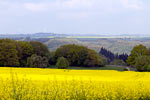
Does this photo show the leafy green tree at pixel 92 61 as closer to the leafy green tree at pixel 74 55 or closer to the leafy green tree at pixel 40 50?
the leafy green tree at pixel 74 55

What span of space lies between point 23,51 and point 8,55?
21.3 ft

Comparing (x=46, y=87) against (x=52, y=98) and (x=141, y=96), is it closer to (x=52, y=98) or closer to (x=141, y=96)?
(x=52, y=98)

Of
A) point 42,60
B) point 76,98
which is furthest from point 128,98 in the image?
point 42,60

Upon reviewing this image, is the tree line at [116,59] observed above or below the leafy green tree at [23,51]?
below

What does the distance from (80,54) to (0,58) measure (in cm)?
2119

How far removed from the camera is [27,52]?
61219 millimetres

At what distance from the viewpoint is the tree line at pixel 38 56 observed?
179 feet

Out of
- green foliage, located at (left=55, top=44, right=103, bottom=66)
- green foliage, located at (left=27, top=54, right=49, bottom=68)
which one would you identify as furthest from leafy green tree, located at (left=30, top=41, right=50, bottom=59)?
green foliage, located at (left=27, top=54, right=49, bottom=68)

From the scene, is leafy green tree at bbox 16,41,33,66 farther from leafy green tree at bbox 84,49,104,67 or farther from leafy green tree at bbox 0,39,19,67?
leafy green tree at bbox 84,49,104,67

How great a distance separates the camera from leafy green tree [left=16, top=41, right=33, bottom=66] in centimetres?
5969

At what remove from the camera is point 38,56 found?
182 feet

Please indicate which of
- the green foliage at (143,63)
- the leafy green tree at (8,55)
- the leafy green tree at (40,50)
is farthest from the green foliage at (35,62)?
the green foliage at (143,63)

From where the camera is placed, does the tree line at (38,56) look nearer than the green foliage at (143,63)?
No

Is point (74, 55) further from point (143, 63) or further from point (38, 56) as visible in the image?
point (143, 63)
